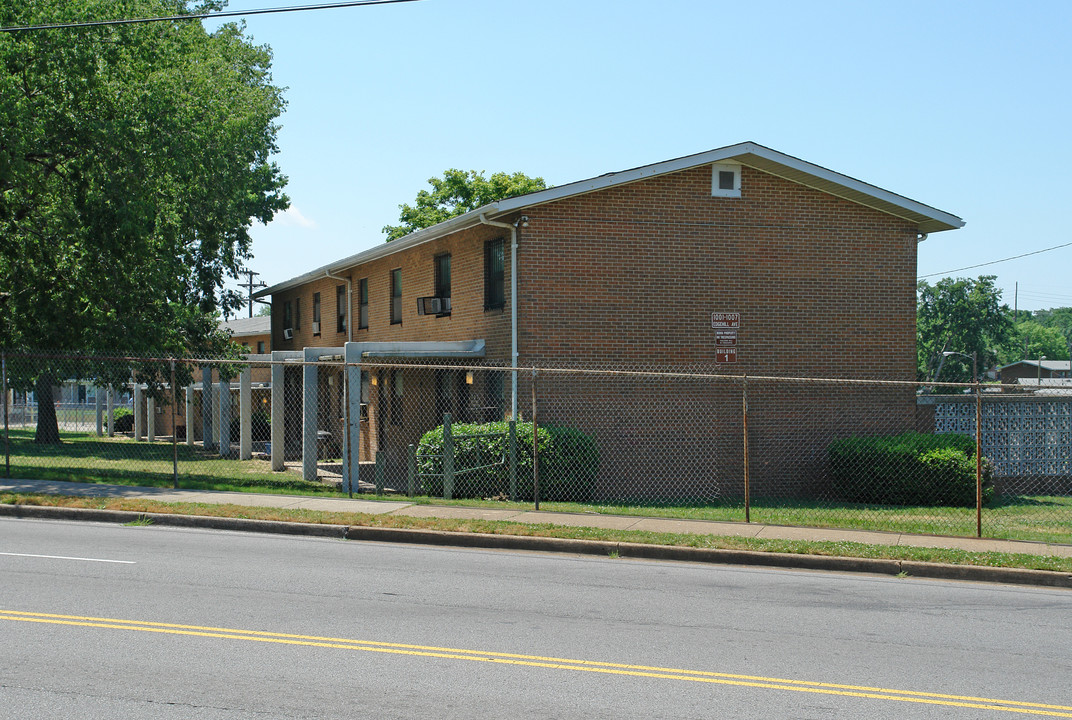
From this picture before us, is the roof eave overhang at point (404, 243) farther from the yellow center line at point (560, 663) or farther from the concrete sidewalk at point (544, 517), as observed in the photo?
the yellow center line at point (560, 663)

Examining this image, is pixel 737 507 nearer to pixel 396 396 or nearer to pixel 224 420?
pixel 396 396

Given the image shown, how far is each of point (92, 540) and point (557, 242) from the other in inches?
372

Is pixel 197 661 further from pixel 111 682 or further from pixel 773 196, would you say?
pixel 773 196

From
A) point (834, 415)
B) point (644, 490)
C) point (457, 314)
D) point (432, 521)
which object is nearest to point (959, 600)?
point (432, 521)

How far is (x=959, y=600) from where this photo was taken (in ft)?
30.2

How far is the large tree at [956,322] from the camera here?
85.1m

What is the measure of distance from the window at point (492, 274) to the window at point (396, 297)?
5.33 metres

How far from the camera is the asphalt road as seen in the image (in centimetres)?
567

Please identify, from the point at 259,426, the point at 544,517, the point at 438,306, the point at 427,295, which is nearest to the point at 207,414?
the point at 259,426

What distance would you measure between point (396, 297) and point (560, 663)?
18347 millimetres

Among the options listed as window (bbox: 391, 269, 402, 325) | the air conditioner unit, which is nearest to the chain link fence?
the air conditioner unit

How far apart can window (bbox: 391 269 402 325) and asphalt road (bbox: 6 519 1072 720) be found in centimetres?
1348

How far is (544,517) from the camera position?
44.3 feet

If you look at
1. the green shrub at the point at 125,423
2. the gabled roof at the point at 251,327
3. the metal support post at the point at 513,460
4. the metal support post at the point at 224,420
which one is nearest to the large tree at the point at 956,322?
the gabled roof at the point at 251,327
